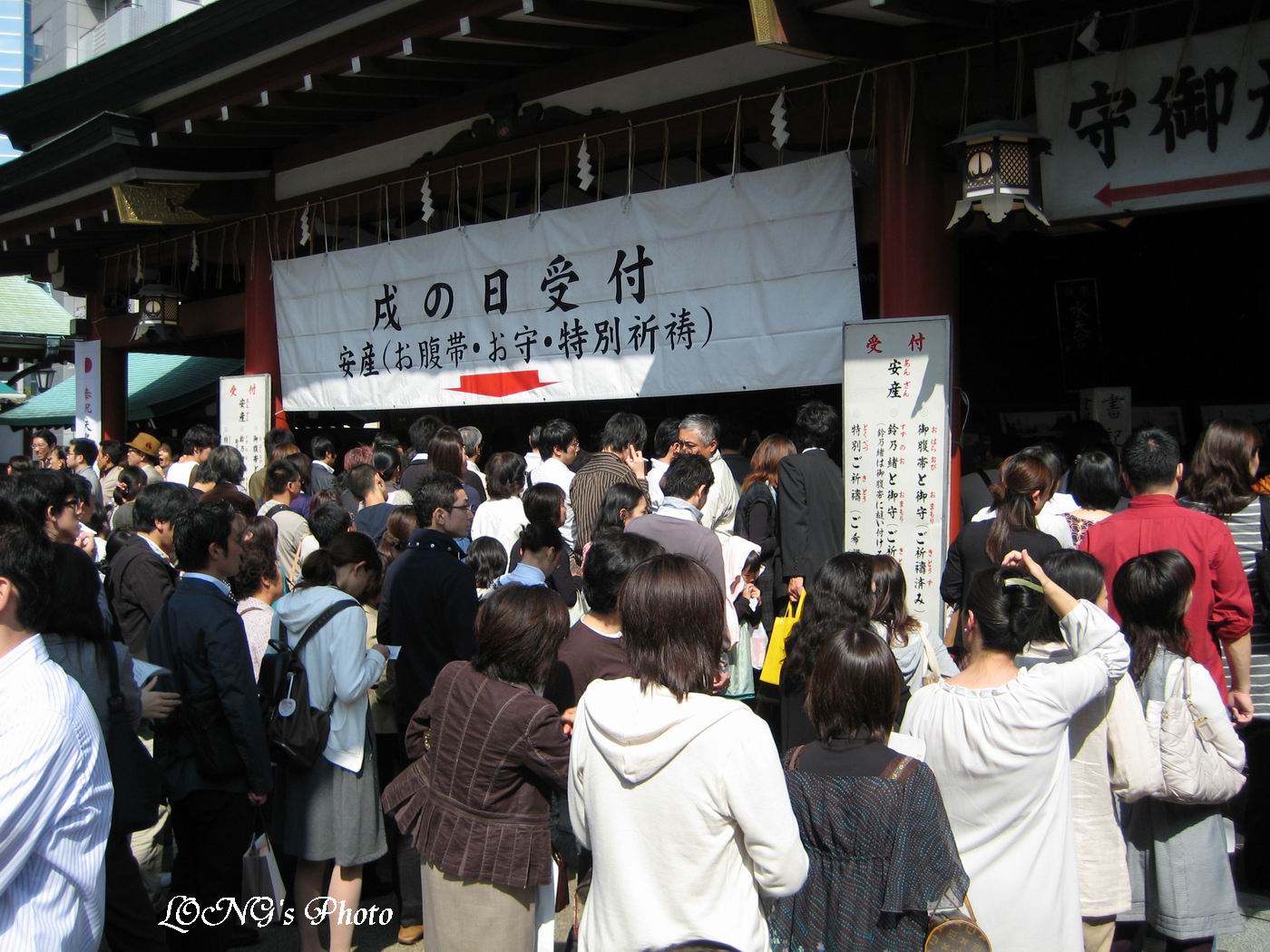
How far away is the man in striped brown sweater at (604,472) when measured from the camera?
18.5 feet


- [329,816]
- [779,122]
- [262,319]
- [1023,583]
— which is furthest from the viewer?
[262,319]

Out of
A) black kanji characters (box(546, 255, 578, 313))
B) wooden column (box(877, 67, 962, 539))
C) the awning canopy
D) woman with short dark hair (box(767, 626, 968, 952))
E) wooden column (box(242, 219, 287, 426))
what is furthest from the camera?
the awning canopy

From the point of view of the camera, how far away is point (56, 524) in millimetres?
4289

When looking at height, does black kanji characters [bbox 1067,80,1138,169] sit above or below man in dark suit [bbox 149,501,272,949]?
above

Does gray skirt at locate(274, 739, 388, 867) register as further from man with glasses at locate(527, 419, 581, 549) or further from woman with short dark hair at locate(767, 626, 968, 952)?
man with glasses at locate(527, 419, 581, 549)

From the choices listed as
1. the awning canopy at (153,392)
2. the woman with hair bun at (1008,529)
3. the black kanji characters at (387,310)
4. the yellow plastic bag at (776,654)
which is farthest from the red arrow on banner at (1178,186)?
the awning canopy at (153,392)

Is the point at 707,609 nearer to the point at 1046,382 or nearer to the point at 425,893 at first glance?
the point at 425,893

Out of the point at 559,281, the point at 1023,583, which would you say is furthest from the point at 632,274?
the point at 1023,583

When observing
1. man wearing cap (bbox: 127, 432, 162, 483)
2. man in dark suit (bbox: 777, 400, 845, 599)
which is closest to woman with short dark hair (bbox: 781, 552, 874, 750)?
man in dark suit (bbox: 777, 400, 845, 599)

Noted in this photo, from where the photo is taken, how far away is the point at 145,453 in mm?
10812

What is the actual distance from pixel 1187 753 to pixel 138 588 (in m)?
4.12

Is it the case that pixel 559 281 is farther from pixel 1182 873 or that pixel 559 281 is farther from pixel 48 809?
pixel 48 809

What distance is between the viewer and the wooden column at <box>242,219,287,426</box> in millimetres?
10211

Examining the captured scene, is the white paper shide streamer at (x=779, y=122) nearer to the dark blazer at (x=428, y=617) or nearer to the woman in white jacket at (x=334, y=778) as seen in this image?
the dark blazer at (x=428, y=617)
